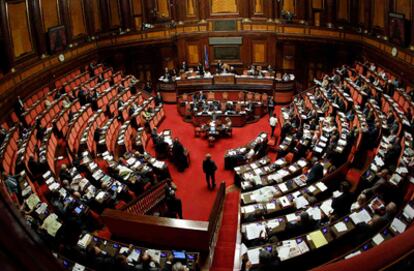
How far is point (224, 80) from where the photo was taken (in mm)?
18156

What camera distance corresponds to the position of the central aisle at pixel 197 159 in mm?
10039

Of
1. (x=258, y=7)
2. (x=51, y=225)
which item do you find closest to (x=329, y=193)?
(x=51, y=225)

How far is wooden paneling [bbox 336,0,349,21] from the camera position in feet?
52.9

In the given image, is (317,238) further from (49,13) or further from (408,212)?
(49,13)

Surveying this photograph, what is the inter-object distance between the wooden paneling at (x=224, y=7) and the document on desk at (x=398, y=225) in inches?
624

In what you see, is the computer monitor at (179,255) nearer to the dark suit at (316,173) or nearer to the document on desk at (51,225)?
the document on desk at (51,225)

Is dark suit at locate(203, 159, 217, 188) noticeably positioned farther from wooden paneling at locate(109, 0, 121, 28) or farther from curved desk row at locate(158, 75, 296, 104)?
wooden paneling at locate(109, 0, 121, 28)

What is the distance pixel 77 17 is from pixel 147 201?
11874mm

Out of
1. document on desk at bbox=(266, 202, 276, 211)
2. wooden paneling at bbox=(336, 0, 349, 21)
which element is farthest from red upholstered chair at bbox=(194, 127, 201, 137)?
wooden paneling at bbox=(336, 0, 349, 21)

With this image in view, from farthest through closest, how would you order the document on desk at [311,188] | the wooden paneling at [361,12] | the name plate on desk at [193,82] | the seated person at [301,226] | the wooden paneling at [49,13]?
the name plate on desk at [193,82], the wooden paneling at [361,12], the wooden paneling at [49,13], the document on desk at [311,188], the seated person at [301,226]

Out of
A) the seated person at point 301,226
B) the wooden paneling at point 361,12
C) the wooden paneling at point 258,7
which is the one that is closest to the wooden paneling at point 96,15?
the wooden paneling at point 258,7

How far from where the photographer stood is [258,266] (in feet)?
19.8

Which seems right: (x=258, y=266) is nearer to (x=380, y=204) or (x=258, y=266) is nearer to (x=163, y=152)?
(x=380, y=204)

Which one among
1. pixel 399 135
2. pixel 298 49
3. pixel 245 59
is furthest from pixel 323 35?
pixel 399 135
